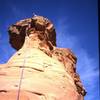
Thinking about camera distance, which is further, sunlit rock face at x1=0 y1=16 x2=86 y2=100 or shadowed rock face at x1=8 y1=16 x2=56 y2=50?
shadowed rock face at x1=8 y1=16 x2=56 y2=50

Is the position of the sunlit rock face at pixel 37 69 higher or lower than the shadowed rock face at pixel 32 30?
lower

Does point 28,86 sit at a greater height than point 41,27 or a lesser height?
lesser

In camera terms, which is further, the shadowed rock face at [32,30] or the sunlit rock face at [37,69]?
the shadowed rock face at [32,30]

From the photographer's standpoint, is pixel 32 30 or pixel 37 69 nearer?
pixel 37 69

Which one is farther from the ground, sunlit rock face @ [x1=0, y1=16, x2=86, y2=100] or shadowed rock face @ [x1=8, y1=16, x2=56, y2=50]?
shadowed rock face @ [x1=8, y1=16, x2=56, y2=50]

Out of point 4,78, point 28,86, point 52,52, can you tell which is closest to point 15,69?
point 4,78

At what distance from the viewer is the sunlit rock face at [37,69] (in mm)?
12156

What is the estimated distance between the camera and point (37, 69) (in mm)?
13945

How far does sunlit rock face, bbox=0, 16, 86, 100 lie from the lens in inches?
479

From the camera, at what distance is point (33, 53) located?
51.2 feet

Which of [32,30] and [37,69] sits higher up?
[32,30]

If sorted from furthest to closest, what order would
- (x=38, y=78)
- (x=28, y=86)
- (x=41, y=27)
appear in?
(x=41, y=27)
(x=38, y=78)
(x=28, y=86)

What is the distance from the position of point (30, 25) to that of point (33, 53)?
4020 mm

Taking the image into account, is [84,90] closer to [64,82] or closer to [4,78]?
[64,82]
